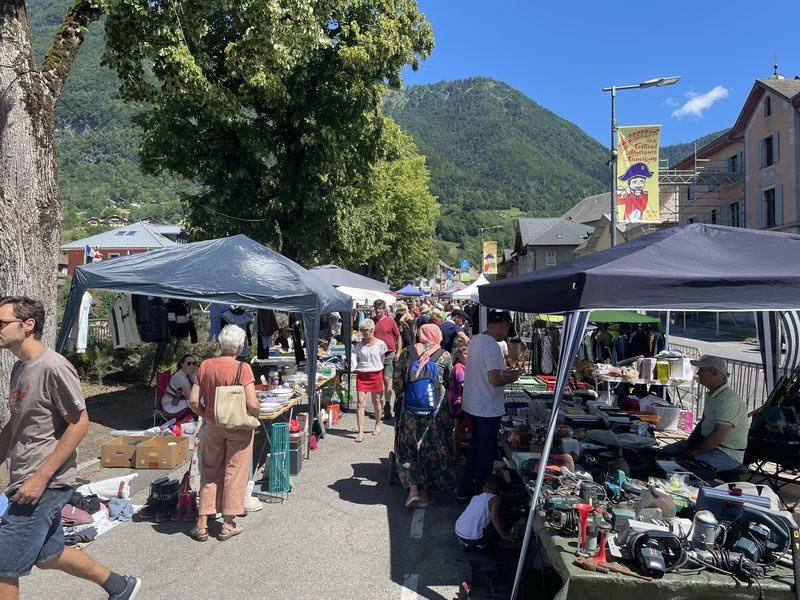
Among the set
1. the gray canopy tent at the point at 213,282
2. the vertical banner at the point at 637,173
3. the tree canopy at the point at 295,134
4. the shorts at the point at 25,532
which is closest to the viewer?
the shorts at the point at 25,532

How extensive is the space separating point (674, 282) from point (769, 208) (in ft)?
110

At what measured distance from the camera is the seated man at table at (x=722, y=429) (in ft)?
16.0

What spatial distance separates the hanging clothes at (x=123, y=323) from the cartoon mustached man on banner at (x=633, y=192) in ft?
45.0

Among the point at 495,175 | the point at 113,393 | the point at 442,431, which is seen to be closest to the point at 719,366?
the point at 442,431

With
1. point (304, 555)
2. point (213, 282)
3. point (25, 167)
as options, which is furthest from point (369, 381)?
point (25, 167)

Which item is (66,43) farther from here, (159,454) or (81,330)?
(159,454)

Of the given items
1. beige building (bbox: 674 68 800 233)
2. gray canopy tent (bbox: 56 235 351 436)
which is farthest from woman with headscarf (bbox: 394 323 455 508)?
beige building (bbox: 674 68 800 233)

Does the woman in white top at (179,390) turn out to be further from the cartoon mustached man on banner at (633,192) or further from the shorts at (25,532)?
the cartoon mustached man on banner at (633,192)

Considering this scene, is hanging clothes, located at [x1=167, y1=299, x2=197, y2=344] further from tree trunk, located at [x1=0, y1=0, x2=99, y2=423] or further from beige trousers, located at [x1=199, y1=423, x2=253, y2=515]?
beige trousers, located at [x1=199, y1=423, x2=253, y2=515]

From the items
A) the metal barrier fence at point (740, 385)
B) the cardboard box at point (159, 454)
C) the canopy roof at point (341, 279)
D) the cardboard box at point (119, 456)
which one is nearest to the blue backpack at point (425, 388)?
the cardboard box at point (159, 454)

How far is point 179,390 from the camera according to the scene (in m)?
8.42

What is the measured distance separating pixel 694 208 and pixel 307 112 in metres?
31.8

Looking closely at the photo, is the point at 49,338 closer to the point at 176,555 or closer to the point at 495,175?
the point at 176,555

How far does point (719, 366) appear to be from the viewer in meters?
5.11
